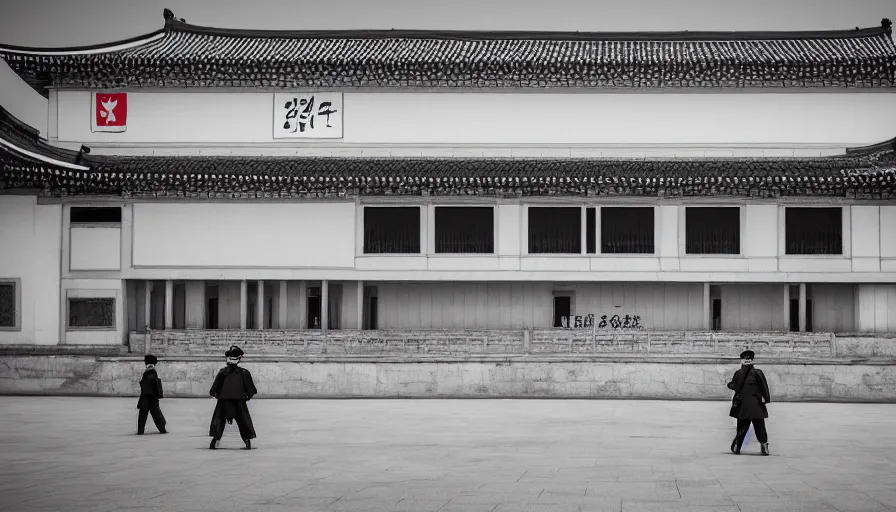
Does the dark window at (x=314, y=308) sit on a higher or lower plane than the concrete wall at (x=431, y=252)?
lower

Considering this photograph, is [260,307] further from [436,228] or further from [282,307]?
[436,228]

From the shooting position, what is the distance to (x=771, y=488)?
15.9 meters

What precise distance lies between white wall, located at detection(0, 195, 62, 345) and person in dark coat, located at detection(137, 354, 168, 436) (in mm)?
15039

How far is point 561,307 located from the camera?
128ft

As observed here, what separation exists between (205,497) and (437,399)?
19.5 metres

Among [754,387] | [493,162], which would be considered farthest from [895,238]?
[754,387]

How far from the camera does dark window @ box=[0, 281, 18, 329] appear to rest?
37.3m

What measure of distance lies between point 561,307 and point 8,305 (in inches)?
663

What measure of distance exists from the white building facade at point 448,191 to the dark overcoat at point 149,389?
46.4 feet

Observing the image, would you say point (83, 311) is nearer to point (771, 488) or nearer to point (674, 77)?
point (674, 77)

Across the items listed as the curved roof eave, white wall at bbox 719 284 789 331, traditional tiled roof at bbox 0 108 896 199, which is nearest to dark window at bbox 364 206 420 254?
traditional tiled roof at bbox 0 108 896 199

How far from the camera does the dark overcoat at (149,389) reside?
22859 millimetres

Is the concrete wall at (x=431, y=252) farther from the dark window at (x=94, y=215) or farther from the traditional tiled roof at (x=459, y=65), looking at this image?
the traditional tiled roof at (x=459, y=65)

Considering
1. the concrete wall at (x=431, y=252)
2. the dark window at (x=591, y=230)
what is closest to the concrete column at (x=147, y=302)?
the concrete wall at (x=431, y=252)
